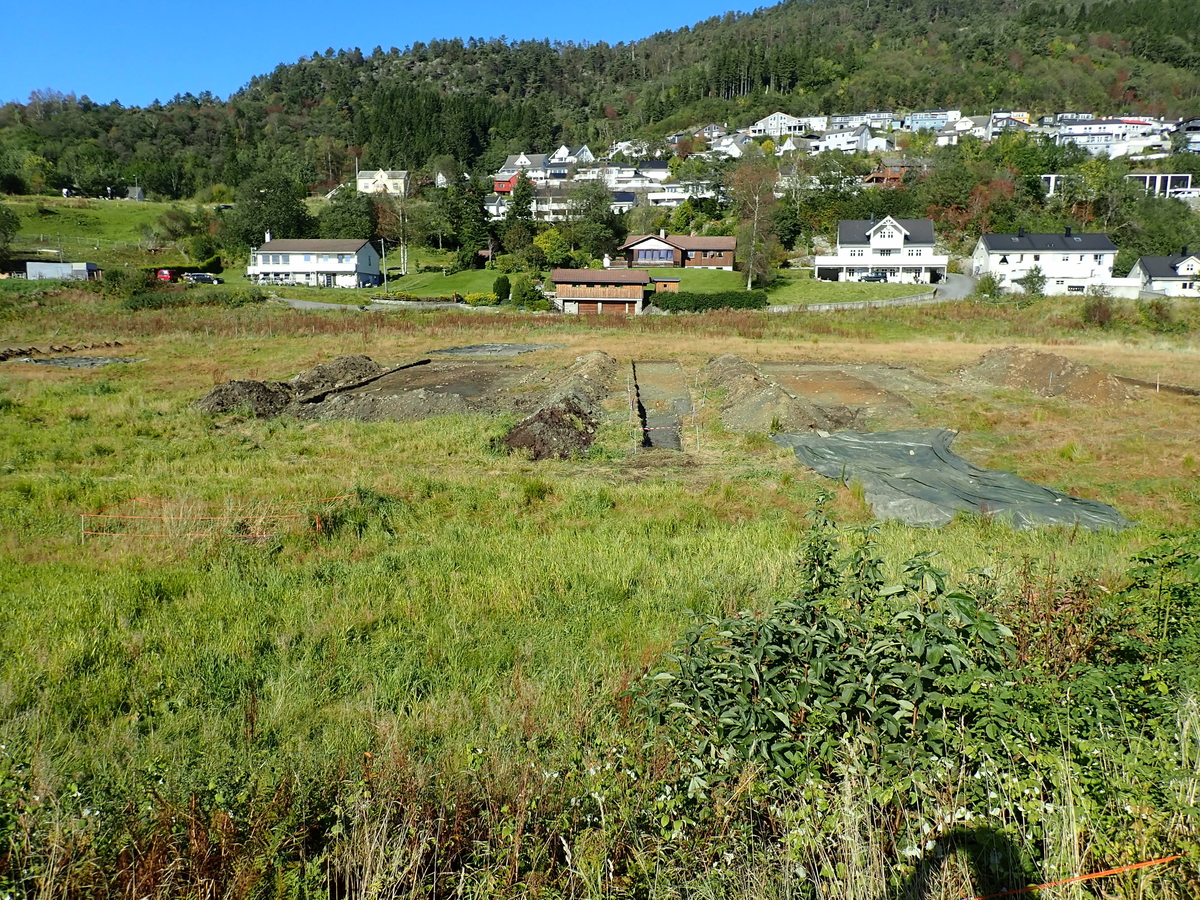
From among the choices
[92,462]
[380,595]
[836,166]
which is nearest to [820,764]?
[380,595]

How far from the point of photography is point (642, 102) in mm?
149375

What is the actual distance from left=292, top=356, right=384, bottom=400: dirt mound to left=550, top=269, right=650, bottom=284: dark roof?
29180 mm

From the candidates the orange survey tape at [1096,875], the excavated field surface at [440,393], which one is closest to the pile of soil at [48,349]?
the excavated field surface at [440,393]

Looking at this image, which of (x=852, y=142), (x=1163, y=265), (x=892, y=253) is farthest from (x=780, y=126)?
(x=1163, y=265)

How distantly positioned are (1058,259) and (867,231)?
15708 mm

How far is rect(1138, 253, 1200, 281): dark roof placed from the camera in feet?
199

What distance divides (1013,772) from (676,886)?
1706 mm

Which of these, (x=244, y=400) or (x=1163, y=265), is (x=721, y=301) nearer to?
(x=244, y=400)

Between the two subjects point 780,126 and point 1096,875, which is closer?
point 1096,875

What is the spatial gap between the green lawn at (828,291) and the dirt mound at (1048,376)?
2661cm

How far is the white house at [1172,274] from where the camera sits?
59.8m

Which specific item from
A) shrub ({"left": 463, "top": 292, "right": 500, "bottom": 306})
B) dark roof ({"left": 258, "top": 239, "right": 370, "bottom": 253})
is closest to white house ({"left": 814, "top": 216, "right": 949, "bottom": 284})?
shrub ({"left": 463, "top": 292, "right": 500, "bottom": 306})

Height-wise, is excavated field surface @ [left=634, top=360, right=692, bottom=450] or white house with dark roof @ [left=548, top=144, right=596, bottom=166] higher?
white house with dark roof @ [left=548, top=144, right=596, bottom=166]

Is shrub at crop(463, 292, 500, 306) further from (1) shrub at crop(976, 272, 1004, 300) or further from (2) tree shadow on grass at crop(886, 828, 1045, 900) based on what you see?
(2) tree shadow on grass at crop(886, 828, 1045, 900)
